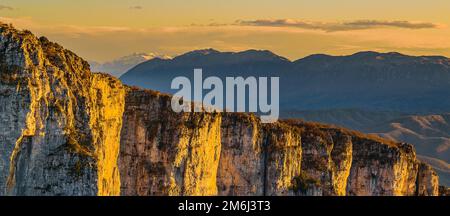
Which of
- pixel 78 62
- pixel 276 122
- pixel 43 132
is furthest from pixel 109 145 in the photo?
pixel 276 122

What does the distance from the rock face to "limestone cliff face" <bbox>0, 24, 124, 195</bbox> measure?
0.09 meters

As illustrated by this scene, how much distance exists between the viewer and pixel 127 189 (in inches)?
5920

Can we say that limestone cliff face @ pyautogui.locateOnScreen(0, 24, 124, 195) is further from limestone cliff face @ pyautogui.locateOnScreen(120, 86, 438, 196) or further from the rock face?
limestone cliff face @ pyautogui.locateOnScreen(120, 86, 438, 196)

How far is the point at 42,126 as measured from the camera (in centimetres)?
11462

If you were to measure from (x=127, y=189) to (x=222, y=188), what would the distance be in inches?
926

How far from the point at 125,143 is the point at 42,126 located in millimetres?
36378

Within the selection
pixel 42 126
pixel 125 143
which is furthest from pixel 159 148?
pixel 42 126

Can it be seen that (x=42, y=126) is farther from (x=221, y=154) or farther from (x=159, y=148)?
(x=221, y=154)

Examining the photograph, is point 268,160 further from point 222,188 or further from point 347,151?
point 347,151

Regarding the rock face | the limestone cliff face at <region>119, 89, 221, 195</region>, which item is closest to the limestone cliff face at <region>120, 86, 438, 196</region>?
the limestone cliff face at <region>119, 89, 221, 195</region>

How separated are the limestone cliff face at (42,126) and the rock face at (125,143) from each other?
0.09 m

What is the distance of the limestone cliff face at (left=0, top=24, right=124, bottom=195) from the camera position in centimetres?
11125
